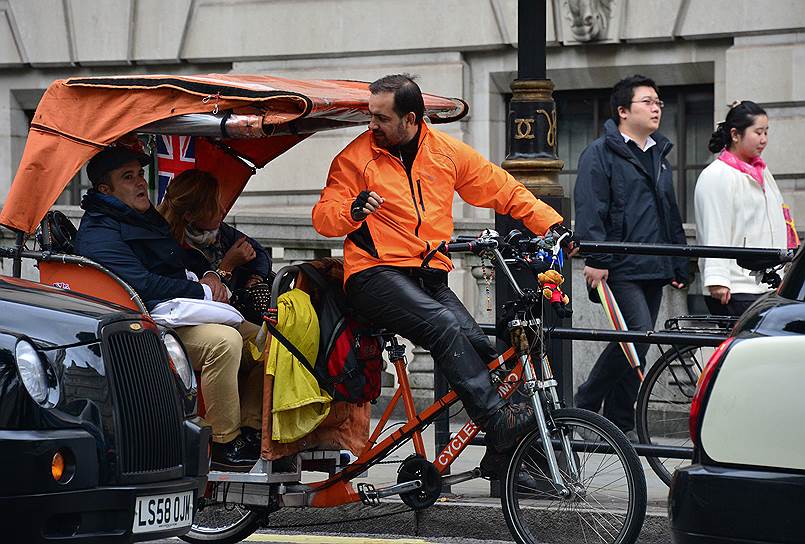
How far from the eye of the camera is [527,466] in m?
7.12

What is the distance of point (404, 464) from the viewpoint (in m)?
7.30

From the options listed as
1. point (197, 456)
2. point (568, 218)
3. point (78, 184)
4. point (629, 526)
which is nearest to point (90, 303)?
point (197, 456)

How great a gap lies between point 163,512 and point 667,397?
11.9 ft

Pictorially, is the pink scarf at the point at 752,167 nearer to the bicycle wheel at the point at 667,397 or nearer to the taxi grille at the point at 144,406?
the bicycle wheel at the point at 667,397

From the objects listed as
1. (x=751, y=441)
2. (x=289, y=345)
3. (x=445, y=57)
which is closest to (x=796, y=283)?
(x=751, y=441)

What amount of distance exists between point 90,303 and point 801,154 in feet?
27.5

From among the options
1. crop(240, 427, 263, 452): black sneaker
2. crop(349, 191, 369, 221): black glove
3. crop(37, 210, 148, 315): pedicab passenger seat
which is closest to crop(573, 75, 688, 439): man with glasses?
crop(240, 427, 263, 452): black sneaker

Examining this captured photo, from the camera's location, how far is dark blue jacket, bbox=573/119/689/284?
9375 mm

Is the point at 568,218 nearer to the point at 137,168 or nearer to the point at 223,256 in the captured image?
the point at 223,256

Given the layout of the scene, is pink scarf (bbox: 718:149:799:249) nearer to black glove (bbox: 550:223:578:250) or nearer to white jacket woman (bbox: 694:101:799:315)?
white jacket woman (bbox: 694:101:799:315)

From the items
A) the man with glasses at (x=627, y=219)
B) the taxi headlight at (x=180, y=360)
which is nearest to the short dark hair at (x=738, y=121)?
the man with glasses at (x=627, y=219)

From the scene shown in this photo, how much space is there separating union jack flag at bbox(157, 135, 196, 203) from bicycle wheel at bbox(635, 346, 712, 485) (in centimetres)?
267

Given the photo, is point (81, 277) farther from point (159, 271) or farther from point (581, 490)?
point (581, 490)

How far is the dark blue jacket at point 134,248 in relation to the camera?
7250 mm
